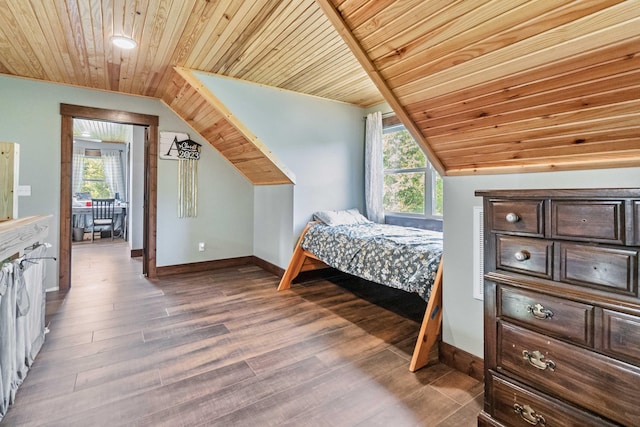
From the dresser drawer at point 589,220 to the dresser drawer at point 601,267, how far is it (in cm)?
4

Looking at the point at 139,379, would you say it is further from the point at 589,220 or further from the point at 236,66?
the point at 236,66

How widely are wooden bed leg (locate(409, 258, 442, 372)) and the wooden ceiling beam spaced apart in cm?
80

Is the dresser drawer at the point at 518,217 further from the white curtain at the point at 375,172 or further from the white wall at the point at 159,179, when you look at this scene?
the white wall at the point at 159,179

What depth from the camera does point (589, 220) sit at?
103cm

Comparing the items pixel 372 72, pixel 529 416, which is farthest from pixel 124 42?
pixel 529 416

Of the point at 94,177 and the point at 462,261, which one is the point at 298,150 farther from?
the point at 94,177

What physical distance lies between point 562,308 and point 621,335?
16 cm

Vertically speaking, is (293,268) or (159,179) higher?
(159,179)

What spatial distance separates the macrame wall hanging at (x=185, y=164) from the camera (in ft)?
13.2

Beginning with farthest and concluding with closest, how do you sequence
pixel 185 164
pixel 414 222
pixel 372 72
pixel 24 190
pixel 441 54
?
pixel 185 164, pixel 414 222, pixel 24 190, pixel 372 72, pixel 441 54

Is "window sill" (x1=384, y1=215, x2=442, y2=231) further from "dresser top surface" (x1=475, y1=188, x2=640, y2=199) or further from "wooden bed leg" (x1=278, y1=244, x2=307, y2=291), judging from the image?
Result: "dresser top surface" (x1=475, y1=188, x2=640, y2=199)

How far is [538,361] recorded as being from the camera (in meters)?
1.16

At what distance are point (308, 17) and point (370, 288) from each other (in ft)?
9.02

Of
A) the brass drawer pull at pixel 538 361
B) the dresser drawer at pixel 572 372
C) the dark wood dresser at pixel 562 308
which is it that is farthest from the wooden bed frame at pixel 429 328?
the brass drawer pull at pixel 538 361
